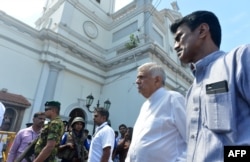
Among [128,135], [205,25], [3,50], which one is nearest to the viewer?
[205,25]

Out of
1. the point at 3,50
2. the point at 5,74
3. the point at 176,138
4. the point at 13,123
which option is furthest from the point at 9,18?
the point at 176,138

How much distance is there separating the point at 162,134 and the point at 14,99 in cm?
898

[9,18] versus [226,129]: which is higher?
[9,18]

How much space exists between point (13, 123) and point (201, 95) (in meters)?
9.78

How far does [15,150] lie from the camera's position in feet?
10.3

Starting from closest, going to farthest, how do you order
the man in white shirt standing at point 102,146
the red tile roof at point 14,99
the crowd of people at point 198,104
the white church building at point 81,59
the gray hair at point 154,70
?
the crowd of people at point 198,104
the gray hair at point 154,70
the man in white shirt standing at point 102,146
the red tile roof at point 14,99
the white church building at point 81,59

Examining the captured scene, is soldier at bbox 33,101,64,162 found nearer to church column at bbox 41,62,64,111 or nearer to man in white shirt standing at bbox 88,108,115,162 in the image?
man in white shirt standing at bbox 88,108,115,162

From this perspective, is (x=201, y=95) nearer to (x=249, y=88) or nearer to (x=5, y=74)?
(x=249, y=88)

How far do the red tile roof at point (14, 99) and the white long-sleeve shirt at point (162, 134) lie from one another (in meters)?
8.57

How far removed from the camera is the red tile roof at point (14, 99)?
27.8 ft

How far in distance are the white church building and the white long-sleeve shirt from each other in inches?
341

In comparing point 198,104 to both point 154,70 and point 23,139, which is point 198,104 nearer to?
point 154,70

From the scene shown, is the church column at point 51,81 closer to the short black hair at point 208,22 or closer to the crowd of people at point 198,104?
the crowd of people at point 198,104

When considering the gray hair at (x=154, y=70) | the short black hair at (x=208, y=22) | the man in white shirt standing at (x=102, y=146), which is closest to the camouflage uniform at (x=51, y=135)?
the man in white shirt standing at (x=102, y=146)
